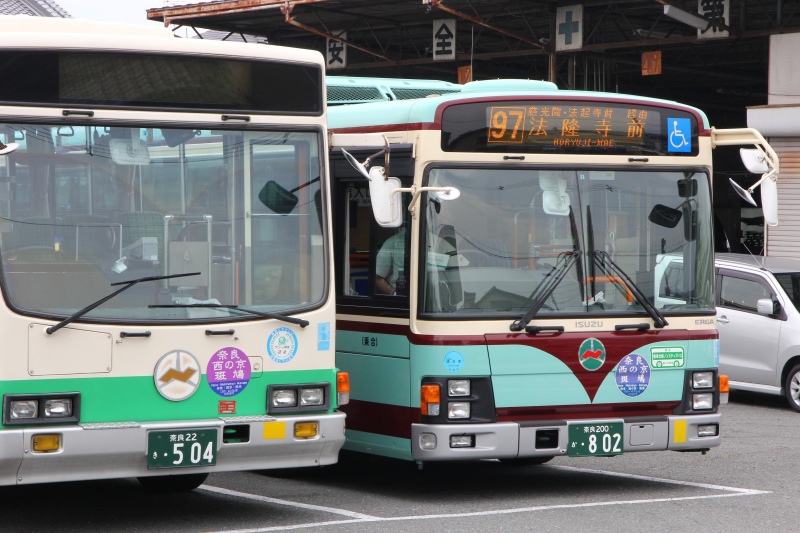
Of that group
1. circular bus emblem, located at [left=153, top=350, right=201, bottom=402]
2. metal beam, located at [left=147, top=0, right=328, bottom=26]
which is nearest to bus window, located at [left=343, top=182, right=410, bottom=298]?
circular bus emblem, located at [left=153, top=350, right=201, bottom=402]

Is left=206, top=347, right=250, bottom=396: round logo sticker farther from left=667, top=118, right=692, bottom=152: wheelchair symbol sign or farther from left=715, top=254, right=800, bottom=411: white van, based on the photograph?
left=715, top=254, right=800, bottom=411: white van

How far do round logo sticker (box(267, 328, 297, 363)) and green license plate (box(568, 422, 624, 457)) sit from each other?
6.92 feet

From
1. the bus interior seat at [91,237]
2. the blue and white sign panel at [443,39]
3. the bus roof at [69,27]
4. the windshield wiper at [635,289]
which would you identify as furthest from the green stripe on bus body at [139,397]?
the blue and white sign panel at [443,39]

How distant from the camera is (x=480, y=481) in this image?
968 centimetres

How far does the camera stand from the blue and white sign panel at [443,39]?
25828 mm

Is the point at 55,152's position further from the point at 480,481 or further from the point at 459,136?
the point at 480,481

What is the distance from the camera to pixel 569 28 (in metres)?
24.1

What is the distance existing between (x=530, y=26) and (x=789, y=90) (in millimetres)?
5758

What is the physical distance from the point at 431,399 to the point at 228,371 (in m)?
1.51

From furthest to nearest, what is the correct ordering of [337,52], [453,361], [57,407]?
[337,52] < [453,361] < [57,407]

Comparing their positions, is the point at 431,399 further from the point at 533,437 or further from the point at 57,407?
the point at 57,407

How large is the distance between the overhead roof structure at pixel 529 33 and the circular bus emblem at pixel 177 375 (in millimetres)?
15583

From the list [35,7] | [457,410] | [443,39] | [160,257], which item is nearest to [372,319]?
[457,410]

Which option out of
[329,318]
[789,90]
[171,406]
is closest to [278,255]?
[329,318]
